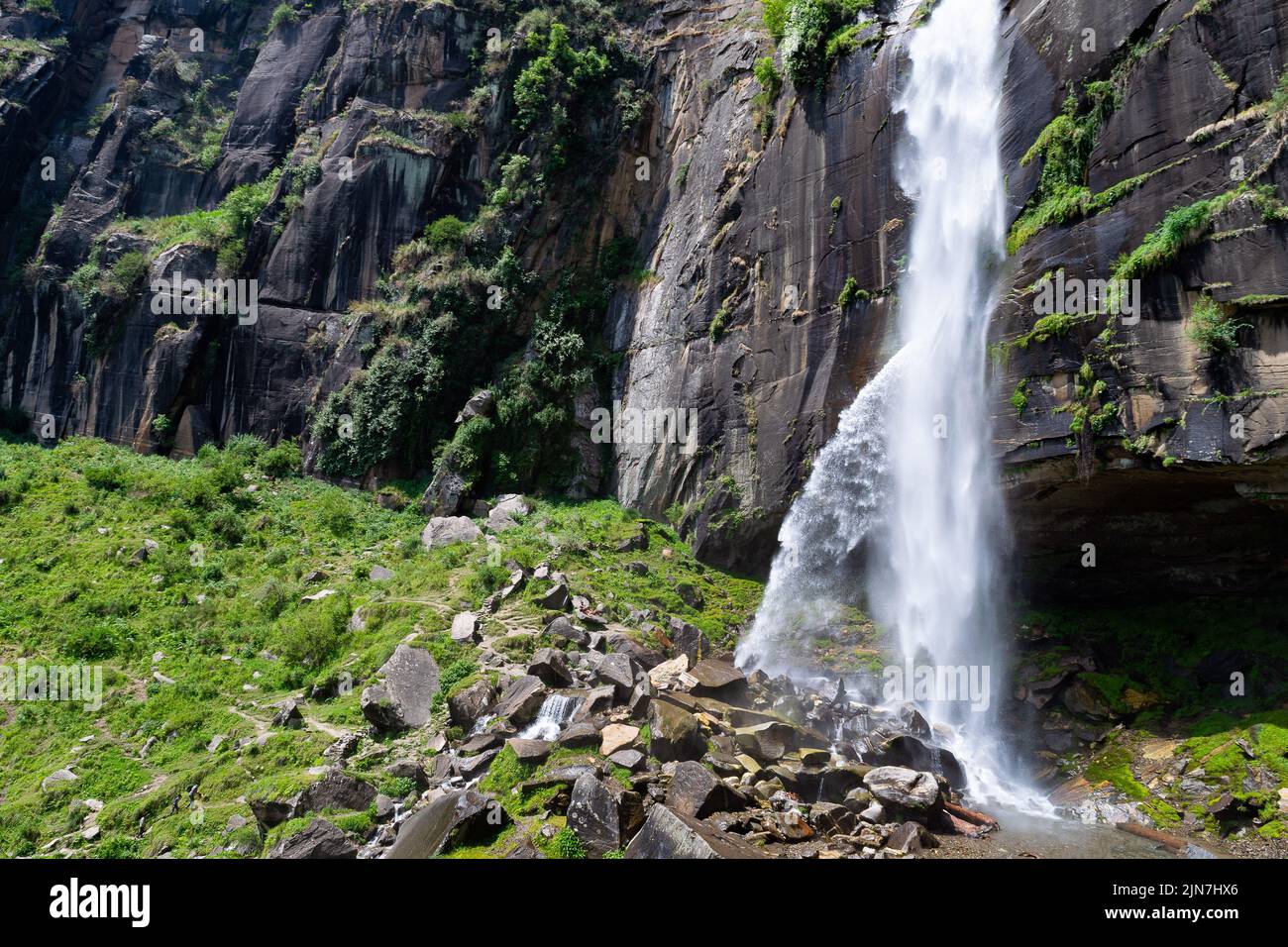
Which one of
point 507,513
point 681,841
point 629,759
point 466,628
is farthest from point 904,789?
point 507,513

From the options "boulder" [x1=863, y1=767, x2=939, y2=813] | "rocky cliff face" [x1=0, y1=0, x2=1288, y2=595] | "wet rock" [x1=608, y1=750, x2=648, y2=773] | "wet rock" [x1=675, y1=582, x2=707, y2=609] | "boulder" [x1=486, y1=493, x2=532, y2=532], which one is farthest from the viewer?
"boulder" [x1=486, y1=493, x2=532, y2=532]

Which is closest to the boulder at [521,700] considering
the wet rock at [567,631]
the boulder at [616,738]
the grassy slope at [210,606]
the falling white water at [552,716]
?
the falling white water at [552,716]

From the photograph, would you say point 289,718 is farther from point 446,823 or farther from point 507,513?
point 507,513

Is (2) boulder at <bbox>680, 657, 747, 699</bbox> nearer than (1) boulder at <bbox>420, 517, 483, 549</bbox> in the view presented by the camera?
Yes

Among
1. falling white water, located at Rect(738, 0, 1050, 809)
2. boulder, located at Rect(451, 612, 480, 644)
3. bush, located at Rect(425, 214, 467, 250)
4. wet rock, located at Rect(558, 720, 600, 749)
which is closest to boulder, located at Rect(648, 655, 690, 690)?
wet rock, located at Rect(558, 720, 600, 749)

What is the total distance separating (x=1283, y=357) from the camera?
1187 cm

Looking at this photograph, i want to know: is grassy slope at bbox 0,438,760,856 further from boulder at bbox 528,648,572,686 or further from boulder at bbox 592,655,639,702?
boulder at bbox 592,655,639,702

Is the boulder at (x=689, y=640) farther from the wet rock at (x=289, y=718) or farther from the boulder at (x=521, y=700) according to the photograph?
the wet rock at (x=289, y=718)

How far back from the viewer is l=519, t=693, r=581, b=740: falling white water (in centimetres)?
1206

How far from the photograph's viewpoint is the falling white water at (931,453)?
1639 cm

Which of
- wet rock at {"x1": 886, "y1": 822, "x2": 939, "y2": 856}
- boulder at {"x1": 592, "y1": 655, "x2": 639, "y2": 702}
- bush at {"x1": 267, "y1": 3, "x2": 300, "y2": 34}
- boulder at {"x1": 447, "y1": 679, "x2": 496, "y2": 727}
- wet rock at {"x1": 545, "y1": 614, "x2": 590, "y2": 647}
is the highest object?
bush at {"x1": 267, "y1": 3, "x2": 300, "y2": 34}

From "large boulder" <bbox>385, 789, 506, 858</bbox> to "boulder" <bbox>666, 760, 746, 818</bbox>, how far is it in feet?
7.60

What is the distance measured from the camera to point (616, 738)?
11.4 m
